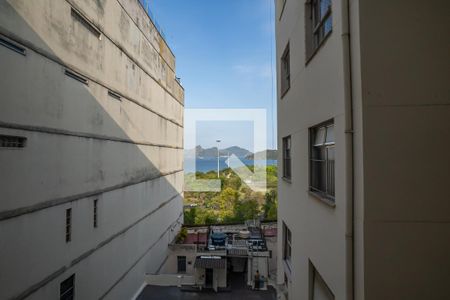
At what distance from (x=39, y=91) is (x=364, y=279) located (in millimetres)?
7189

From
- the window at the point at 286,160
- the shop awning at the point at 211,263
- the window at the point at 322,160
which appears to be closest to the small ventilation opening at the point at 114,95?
the window at the point at 286,160

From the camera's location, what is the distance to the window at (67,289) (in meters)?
7.52

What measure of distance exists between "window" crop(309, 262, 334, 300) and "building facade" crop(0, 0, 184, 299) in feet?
18.9

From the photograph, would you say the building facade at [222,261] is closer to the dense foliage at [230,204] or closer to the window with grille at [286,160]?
the window with grille at [286,160]

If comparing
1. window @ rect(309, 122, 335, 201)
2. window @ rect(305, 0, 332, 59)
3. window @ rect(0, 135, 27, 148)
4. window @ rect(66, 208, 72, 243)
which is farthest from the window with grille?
window @ rect(0, 135, 27, 148)

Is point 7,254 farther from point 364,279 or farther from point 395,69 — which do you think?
point 395,69

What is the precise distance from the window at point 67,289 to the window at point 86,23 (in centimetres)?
729

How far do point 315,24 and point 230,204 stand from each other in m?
42.3

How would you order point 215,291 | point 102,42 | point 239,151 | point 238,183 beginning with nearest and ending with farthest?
point 102,42 < point 215,291 < point 238,183 < point 239,151

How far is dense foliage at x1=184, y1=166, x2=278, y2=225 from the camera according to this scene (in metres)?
38.7

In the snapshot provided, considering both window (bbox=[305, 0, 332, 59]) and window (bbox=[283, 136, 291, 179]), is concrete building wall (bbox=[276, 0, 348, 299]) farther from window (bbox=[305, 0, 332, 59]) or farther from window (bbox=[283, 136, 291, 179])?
window (bbox=[283, 136, 291, 179])

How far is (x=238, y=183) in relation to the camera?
55000 mm

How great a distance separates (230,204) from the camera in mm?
45875

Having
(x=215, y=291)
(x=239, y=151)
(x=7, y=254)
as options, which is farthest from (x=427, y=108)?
(x=239, y=151)
